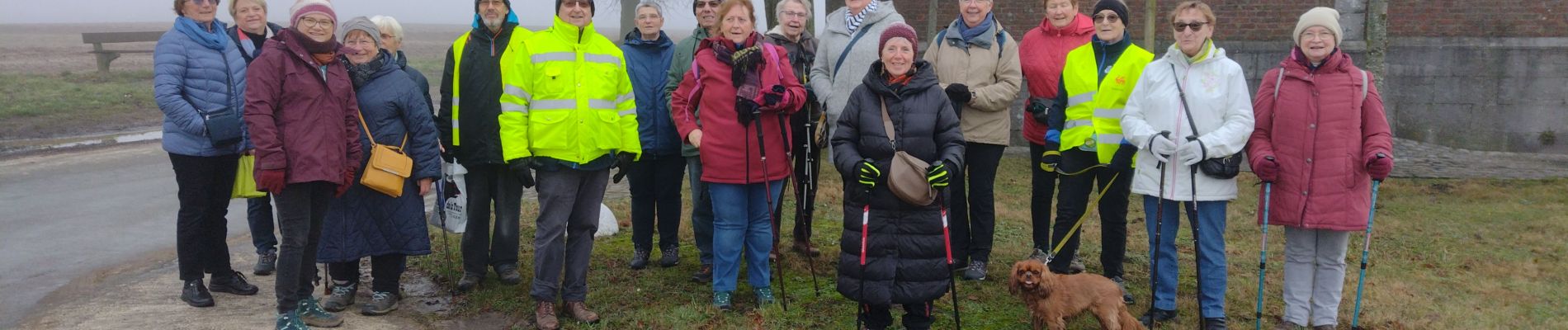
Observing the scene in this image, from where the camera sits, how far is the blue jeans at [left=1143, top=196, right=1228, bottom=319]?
5113 millimetres

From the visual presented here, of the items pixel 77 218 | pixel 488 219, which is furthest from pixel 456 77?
pixel 77 218

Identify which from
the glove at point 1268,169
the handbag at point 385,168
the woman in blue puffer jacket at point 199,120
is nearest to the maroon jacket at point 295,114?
the handbag at point 385,168

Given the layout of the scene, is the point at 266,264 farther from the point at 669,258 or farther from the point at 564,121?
the point at 564,121

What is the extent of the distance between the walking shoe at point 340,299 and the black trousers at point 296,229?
1.68 ft

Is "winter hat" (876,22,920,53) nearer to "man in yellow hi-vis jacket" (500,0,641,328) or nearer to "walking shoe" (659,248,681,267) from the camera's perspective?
"man in yellow hi-vis jacket" (500,0,641,328)

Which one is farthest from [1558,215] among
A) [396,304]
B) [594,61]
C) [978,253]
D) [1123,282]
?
[396,304]

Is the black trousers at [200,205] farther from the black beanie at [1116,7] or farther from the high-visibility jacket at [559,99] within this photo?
the black beanie at [1116,7]

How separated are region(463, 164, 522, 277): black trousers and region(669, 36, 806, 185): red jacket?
43.0 inches

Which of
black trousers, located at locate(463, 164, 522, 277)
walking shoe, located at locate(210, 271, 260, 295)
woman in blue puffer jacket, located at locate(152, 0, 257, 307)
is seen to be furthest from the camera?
black trousers, located at locate(463, 164, 522, 277)

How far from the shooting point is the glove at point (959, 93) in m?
5.68

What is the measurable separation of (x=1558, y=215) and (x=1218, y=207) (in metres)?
5.92

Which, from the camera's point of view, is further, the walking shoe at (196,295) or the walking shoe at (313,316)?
the walking shoe at (196,295)

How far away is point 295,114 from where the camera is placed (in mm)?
4918

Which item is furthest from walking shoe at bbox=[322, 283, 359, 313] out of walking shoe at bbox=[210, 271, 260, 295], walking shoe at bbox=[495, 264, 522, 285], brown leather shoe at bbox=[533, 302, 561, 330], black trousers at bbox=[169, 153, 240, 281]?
brown leather shoe at bbox=[533, 302, 561, 330]
